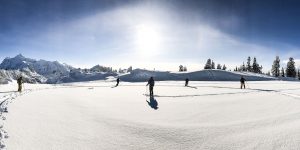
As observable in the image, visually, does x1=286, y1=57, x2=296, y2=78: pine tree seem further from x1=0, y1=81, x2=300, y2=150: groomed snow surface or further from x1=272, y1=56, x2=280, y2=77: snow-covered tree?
x1=0, y1=81, x2=300, y2=150: groomed snow surface

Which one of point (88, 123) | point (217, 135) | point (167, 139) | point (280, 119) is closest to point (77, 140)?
point (88, 123)

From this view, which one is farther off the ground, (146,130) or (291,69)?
(291,69)

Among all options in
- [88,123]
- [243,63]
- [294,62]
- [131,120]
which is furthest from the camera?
[243,63]

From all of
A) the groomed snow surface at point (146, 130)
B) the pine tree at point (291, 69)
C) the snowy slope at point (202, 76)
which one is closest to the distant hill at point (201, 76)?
the snowy slope at point (202, 76)

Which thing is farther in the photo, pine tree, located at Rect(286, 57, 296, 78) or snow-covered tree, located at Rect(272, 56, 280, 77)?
snow-covered tree, located at Rect(272, 56, 280, 77)

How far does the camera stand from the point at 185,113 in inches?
506

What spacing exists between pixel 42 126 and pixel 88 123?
182cm

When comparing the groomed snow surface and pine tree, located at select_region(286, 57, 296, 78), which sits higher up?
pine tree, located at select_region(286, 57, 296, 78)

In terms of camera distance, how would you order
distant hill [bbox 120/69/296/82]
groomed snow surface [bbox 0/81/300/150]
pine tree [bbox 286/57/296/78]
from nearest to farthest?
groomed snow surface [bbox 0/81/300/150]
distant hill [bbox 120/69/296/82]
pine tree [bbox 286/57/296/78]

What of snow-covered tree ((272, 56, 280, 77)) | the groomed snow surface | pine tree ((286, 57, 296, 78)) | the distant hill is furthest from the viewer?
snow-covered tree ((272, 56, 280, 77))

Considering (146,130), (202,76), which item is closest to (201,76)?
(202,76)

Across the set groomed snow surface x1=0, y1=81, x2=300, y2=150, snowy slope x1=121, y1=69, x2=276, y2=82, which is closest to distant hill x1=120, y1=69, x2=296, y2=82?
snowy slope x1=121, y1=69, x2=276, y2=82

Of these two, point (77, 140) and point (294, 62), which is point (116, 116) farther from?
point (294, 62)

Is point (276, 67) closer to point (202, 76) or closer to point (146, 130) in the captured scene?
point (202, 76)
